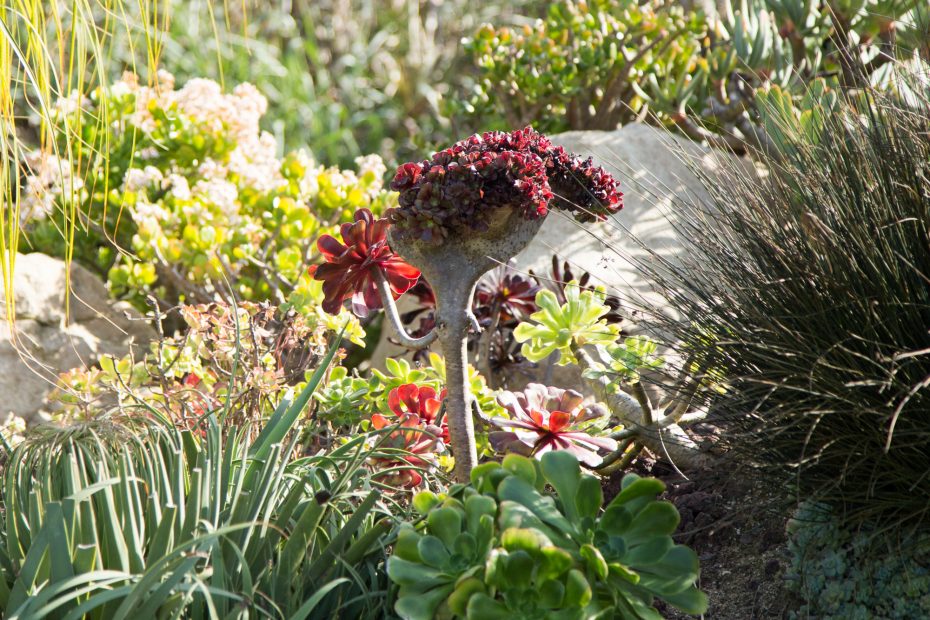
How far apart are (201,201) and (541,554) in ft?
7.64

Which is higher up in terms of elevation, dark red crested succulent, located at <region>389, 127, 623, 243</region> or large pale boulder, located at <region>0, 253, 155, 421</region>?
dark red crested succulent, located at <region>389, 127, 623, 243</region>

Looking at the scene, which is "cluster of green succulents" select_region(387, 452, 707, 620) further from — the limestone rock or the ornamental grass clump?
the limestone rock

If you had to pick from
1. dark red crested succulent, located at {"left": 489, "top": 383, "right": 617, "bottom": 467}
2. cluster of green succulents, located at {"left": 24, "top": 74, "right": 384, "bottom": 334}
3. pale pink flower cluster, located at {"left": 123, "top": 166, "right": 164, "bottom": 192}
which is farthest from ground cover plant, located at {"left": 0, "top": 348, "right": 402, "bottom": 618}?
pale pink flower cluster, located at {"left": 123, "top": 166, "right": 164, "bottom": 192}

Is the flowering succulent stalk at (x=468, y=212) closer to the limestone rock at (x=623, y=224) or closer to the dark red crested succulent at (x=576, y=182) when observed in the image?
the dark red crested succulent at (x=576, y=182)

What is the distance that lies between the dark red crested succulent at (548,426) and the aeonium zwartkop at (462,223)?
144 millimetres

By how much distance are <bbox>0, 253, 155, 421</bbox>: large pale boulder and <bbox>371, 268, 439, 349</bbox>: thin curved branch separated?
154 centimetres

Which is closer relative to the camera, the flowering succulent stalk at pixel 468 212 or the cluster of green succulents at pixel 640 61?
the flowering succulent stalk at pixel 468 212

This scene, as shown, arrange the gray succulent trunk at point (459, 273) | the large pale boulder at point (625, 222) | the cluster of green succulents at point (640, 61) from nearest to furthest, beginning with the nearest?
1. the gray succulent trunk at point (459, 273)
2. the large pale boulder at point (625, 222)
3. the cluster of green succulents at point (640, 61)

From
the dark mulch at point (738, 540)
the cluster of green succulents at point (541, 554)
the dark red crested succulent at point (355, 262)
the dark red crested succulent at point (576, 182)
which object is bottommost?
the dark mulch at point (738, 540)

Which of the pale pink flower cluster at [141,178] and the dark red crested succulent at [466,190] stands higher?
the dark red crested succulent at [466,190]

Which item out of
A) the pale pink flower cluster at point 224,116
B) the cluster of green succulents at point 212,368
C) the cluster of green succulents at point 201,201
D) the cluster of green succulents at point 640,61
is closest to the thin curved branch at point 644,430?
the cluster of green succulents at point 212,368

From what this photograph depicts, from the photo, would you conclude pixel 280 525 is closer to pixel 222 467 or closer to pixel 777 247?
pixel 222 467

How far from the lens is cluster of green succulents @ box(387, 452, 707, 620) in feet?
4.56

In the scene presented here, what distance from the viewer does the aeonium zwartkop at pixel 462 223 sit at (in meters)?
1.80
